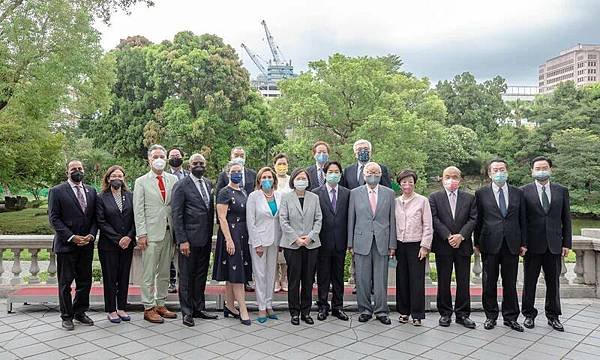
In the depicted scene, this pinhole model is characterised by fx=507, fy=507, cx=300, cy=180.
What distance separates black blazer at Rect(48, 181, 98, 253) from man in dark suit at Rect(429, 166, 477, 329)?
380cm

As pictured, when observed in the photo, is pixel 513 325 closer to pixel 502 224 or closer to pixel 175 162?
pixel 502 224

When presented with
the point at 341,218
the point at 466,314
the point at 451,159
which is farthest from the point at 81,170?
the point at 451,159

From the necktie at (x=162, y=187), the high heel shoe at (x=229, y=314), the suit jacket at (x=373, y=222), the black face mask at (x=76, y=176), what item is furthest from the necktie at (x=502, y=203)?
the black face mask at (x=76, y=176)

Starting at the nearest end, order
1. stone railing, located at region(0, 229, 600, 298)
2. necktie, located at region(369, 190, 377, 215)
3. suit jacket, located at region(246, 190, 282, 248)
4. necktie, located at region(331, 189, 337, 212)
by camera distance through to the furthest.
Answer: suit jacket, located at region(246, 190, 282, 248)
necktie, located at region(369, 190, 377, 215)
necktie, located at region(331, 189, 337, 212)
stone railing, located at region(0, 229, 600, 298)

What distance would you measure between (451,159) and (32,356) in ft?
99.3

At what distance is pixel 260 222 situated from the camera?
5.63 metres

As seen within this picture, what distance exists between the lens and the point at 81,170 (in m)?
5.55

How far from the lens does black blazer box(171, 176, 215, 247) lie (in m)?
5.51

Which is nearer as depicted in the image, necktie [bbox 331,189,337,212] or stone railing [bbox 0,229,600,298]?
necktie [bbox 331,189,337,212]

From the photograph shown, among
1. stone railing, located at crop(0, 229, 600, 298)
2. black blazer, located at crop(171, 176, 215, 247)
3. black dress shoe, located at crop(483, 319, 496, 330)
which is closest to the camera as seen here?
black dress shoe, located at crop(483, 319, 496, 330)

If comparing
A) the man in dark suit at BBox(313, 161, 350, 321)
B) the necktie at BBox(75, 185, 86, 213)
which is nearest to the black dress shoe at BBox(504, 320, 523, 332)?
the man in dark suit at BBox(313, 161, 350, 321)

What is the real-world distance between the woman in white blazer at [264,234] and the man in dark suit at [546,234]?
278cm

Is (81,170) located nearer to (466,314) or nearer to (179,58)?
(466,314)

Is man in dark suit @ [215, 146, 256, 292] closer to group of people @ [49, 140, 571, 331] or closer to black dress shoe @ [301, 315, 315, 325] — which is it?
group of people @ [49, 140, 571, 331]
